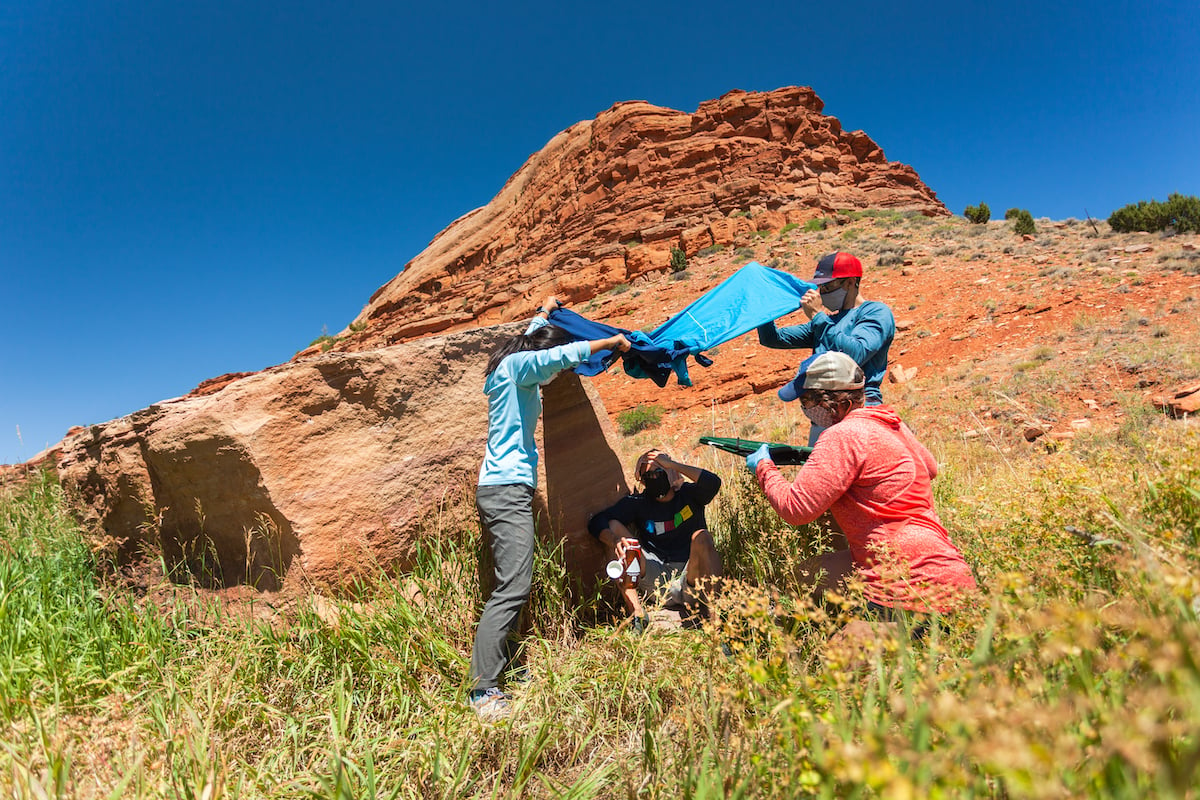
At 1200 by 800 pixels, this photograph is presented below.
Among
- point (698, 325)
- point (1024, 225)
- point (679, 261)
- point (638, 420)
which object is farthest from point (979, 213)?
point (698, 325)

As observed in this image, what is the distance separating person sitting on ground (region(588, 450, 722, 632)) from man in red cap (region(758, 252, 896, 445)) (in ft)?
2.57

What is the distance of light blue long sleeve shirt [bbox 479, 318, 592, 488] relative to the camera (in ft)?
10.2

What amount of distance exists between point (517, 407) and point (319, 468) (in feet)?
3.75

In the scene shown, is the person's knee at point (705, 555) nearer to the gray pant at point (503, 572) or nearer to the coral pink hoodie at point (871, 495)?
the coral pink hoodie at point (871, 495)

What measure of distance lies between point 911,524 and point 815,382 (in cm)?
74

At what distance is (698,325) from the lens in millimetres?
4480

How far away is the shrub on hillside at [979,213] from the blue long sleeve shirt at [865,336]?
3073 centimetres

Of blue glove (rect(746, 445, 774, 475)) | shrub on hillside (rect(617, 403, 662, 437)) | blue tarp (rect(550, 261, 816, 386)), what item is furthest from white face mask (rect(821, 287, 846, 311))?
shrub on hillside (rect(617, 403, 662, 437))

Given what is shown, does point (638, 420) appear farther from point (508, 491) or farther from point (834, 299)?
point (508, 491)

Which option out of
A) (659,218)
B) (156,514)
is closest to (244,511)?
(156,514)

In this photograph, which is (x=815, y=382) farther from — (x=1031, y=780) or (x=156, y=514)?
(x=156, y=514)

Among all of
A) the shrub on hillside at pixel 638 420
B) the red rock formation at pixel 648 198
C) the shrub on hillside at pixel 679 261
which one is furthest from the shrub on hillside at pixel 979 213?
Answer: the shrub on hillside at pixel 638 420

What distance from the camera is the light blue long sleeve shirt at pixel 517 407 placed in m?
3.11

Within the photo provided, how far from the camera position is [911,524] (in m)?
2.37
